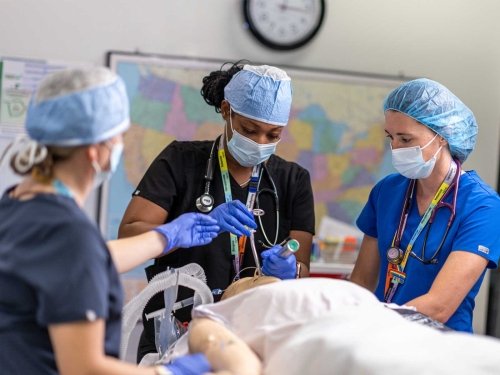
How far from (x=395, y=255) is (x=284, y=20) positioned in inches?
77.9

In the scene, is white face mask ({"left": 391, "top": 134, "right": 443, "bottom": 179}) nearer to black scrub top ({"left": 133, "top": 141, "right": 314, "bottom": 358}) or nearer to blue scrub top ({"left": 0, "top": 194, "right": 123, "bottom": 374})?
black scrub top ({"left": 133, "top": 141, "right": 314, "bottom": 358})

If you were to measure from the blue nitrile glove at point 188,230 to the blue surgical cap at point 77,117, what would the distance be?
457mm

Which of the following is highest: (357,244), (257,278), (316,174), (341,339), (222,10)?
(222,10)

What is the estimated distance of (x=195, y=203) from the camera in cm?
208

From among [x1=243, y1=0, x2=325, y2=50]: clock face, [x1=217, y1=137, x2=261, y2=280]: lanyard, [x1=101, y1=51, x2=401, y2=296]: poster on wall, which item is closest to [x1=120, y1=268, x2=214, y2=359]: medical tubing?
[x1=217, y1=137, x2=261, y2=280]: lanyard

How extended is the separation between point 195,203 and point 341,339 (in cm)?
96

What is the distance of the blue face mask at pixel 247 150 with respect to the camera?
209 cm

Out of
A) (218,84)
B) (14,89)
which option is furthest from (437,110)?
(14,89)

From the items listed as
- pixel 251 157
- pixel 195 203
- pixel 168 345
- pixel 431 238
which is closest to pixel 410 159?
pixel 431 238

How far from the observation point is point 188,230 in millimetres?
1766

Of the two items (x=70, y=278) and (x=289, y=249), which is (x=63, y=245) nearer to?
(x=70, y=278)

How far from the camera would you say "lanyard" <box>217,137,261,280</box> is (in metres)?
2.08

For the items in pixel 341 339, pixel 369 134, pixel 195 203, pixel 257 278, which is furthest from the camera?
pixel 369 134

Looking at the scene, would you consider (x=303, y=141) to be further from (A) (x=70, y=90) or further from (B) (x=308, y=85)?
(A) (x=70, y=90)
